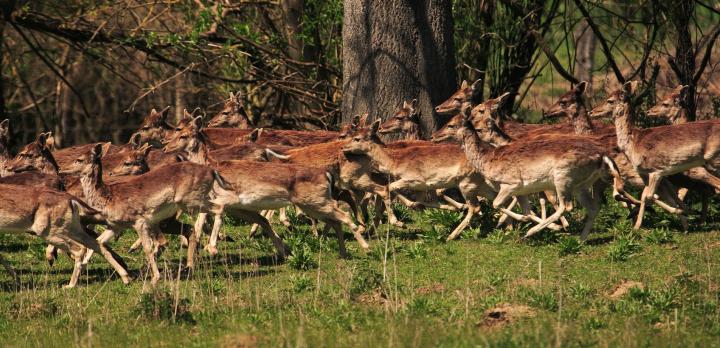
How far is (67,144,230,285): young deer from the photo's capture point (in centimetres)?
1225

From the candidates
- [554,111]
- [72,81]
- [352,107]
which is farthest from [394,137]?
[72,81]

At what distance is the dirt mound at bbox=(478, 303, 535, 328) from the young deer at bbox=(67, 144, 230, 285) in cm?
371

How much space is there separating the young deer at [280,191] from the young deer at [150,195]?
0.25 meters

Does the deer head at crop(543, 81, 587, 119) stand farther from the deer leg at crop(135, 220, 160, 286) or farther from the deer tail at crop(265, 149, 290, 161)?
the deer leg at crop(135, 220, 160, 286)

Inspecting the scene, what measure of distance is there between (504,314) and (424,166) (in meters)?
4.79

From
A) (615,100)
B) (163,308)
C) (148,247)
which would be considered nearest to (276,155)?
(148,247)

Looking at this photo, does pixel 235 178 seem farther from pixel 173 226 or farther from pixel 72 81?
pixel 72 81

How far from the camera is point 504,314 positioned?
955 cm

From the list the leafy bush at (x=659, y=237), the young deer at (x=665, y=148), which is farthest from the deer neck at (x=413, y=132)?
the leafy bush at (x=659, y=237)

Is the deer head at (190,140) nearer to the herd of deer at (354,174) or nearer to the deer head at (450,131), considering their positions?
the herd of deer at (354,174)

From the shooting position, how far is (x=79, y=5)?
69.7 ft

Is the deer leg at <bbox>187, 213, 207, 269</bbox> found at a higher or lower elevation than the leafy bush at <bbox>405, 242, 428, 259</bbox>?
higher

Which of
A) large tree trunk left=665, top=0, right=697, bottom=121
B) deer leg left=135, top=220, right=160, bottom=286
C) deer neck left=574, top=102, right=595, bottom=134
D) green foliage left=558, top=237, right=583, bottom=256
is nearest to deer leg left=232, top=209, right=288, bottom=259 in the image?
deer leg left=135, top=220, right=160, bottom=286

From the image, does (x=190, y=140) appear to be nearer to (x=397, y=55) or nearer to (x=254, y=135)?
(x=254, y=135)
